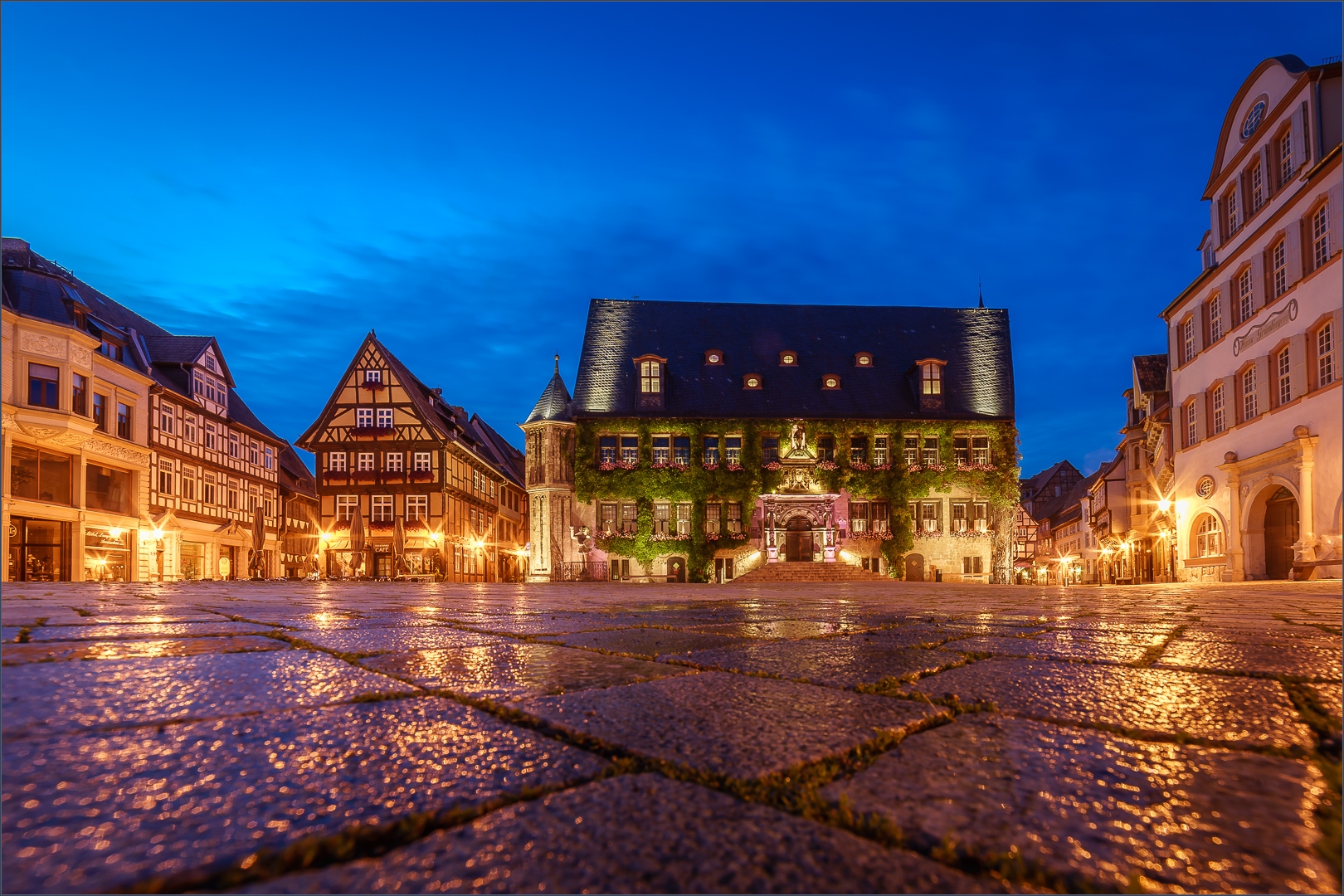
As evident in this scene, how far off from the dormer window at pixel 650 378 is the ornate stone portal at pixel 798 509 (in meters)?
5.99

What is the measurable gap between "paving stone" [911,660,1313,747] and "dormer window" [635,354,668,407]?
30.3m

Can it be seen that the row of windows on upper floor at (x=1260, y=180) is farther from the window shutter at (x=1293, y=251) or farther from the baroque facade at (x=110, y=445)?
the baroque facade at (x=110, y=445)

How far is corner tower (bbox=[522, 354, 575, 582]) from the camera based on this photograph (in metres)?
31.4

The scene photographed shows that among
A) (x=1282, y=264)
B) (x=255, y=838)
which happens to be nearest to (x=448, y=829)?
(x=255, y=838)

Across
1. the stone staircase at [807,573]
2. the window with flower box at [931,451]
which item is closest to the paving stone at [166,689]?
the stone staircase at [807,573]

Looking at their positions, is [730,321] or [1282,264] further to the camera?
[730,321]

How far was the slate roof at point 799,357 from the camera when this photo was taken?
3303 centimetres

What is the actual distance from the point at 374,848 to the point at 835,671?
179cm

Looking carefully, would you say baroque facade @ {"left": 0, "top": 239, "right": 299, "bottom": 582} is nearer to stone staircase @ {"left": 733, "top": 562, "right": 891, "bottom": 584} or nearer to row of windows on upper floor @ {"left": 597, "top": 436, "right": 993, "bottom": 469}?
row of windows on upper floor @ {"left": 597, "top": 436, "right": 993, "bottom": 469}

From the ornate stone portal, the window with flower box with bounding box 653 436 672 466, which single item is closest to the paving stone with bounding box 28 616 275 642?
the ornate stone portal

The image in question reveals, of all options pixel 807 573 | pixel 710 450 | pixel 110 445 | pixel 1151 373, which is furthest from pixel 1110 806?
pixel 1151 373

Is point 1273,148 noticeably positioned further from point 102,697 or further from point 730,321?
point 102,697

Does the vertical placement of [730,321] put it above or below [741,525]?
above

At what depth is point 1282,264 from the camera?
60.5ft
